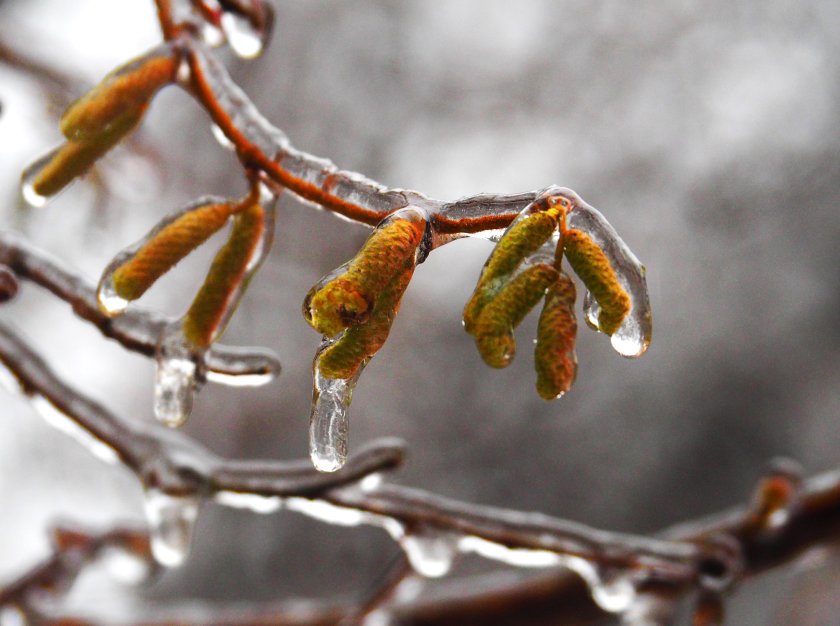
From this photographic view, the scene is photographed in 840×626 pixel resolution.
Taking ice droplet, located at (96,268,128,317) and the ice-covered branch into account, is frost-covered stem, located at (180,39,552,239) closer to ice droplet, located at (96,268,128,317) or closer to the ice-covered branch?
ice droplet, located at (96,268,128,317)

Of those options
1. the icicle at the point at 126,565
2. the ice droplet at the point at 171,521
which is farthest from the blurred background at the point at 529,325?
the ice droplet at the point at 171,521

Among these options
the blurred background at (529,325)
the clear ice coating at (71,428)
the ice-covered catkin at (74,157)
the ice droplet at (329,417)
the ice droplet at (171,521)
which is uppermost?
the blurred background at (529,325)

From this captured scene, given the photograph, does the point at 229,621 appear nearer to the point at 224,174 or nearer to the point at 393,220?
the point at 393,220

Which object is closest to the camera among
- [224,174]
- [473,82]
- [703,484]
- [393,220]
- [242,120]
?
[393,220]

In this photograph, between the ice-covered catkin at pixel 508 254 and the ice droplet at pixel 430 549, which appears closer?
the ice-covered catkin at pixel 508 254

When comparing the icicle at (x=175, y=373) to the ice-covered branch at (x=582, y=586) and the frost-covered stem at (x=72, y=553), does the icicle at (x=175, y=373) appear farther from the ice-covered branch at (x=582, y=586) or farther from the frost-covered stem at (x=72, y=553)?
the frost-covered stem at (x=72, y=553)

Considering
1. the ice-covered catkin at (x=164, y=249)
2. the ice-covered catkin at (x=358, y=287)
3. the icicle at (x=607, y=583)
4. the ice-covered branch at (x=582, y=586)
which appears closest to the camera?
the ice-covered catkin at (x=358, y=287)

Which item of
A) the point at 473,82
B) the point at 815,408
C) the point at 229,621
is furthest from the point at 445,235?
the point at 815,408
